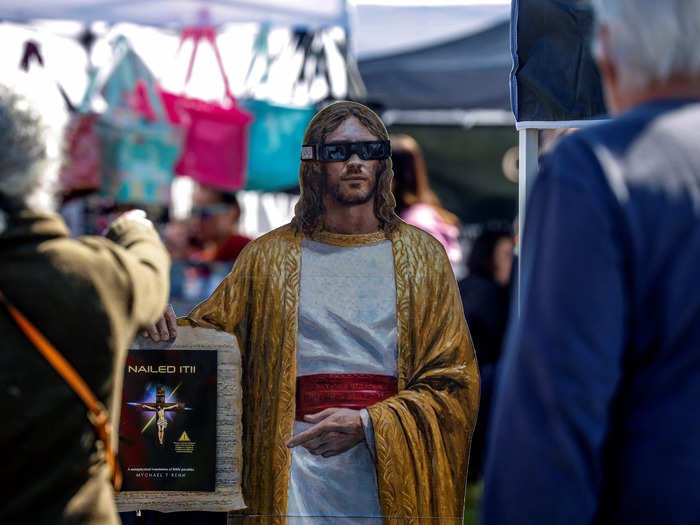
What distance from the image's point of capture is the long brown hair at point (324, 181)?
115 inches

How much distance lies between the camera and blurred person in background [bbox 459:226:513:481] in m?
4.67

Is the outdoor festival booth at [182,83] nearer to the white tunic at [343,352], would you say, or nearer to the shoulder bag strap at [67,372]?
the white tunic at [343,352]

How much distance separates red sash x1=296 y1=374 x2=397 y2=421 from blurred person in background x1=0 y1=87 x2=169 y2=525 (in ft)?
3.17

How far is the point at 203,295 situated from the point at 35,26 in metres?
2.63

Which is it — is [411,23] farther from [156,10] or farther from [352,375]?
[352,375]

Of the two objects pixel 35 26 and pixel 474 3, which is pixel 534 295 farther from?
pixel 474 3

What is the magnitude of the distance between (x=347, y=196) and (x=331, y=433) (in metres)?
0.63

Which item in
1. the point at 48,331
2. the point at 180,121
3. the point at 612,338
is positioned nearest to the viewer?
the point at 612,338

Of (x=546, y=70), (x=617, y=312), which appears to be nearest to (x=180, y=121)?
(x=546, y=70)

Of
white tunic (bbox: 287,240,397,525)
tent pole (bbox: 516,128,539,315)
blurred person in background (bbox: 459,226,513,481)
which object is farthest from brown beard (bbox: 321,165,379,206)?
blurred person in background (bbox: 459,226,513,481)

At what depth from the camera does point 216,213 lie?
13.5ft

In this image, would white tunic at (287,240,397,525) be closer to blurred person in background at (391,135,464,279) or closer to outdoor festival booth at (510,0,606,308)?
outdoor festival booth at (510,0,606,308)

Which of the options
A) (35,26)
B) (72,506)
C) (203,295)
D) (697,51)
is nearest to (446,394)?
(203,295)

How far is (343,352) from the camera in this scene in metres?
2.82
